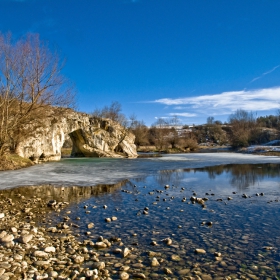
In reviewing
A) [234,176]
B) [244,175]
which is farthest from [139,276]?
[244,175]

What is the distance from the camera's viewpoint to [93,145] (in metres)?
44.0

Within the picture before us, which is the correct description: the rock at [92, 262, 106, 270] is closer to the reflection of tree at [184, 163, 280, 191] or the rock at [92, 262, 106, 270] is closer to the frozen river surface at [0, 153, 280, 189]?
the frozen river surface at [0, 153, 280, 189]

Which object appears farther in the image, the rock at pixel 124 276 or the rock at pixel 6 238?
the rock at pixel 6 238

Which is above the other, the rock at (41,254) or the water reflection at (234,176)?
the rock at (41,254)

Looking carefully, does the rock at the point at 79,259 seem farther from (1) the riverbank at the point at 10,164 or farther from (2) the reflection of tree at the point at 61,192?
(1) the riverbank at the point at 10,164

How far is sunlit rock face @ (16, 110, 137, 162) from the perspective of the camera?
31.5 m

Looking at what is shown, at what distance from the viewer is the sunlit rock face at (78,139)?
3152 centimetres

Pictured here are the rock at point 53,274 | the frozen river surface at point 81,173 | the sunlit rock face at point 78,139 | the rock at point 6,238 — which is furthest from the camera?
the sunlit rock face at point 78,139

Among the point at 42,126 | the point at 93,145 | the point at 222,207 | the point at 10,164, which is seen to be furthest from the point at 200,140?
the point at 222,207

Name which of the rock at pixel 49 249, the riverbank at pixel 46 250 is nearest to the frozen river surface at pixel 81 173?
the riverbank at pixel 46 250

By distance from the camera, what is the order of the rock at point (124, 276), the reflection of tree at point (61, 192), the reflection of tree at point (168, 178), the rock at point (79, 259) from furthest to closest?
the reflection of tree at point (168, 178), the reflection of tree at point (61, 192), the rock at point (79, 259), the rock at point (124, 276)

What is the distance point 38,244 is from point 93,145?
38.6m

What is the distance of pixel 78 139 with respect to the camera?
145 feet

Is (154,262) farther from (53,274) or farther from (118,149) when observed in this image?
(118,149)
